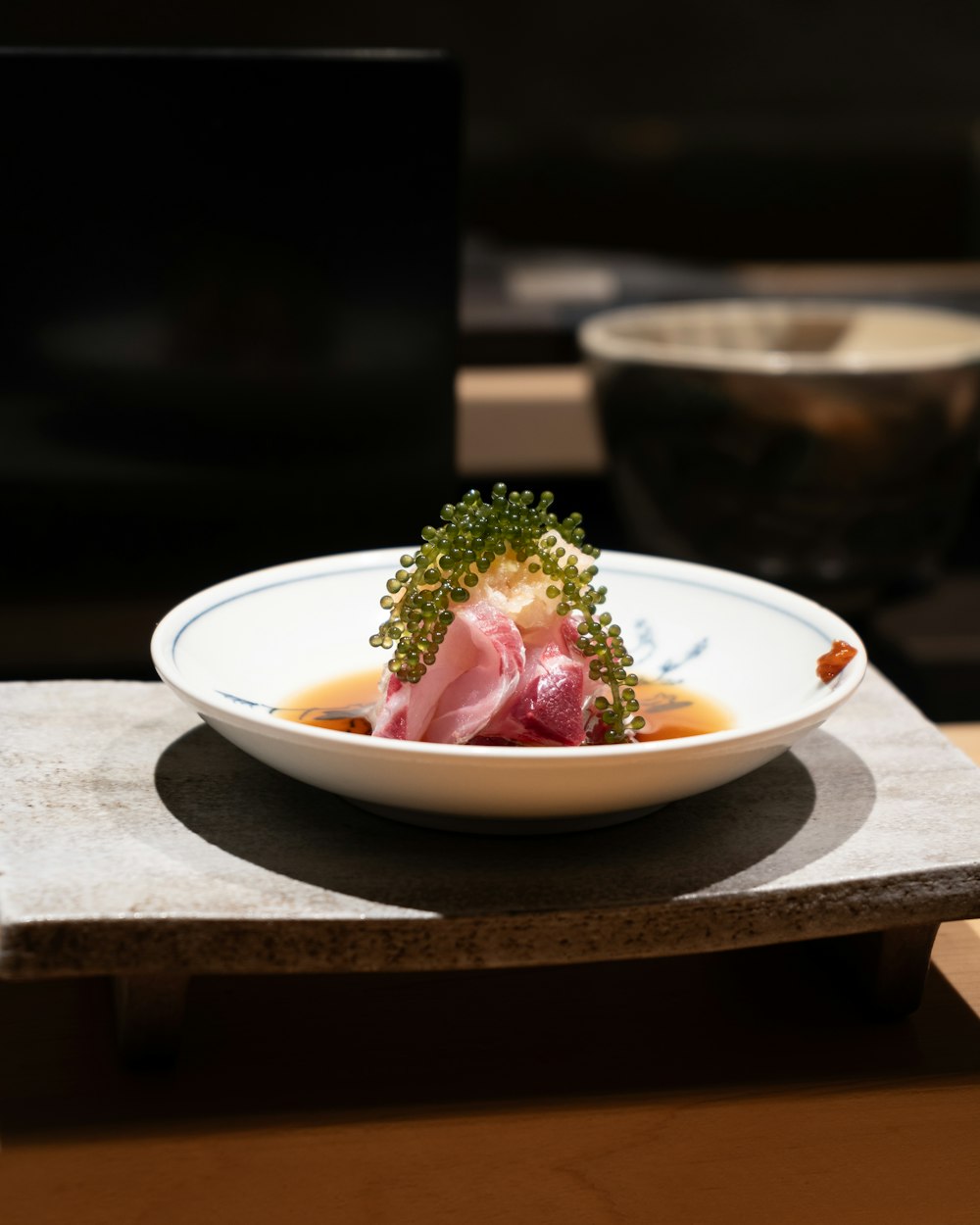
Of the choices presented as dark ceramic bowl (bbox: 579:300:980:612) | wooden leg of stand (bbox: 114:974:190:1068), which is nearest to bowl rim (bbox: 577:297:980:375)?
dark ceramic bowl (bbox: 579:300:980:612)

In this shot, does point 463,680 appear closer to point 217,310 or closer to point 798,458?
point 217,310

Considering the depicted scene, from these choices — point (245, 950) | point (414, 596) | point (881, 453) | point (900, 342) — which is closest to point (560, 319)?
point (900, 342)

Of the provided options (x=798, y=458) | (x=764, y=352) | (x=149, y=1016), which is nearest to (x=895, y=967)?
(x=149, y=1016)

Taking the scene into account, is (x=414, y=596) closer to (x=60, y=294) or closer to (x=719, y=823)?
(x=719, y=823)

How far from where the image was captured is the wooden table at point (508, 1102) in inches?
25.9

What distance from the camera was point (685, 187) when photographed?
4820 millimetres

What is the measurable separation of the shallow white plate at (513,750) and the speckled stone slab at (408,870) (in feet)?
0.10

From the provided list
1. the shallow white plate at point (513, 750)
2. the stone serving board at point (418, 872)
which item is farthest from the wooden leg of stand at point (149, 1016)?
the shallow white plate at point (513, 750)

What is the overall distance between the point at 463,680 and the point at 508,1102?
0.22 meters

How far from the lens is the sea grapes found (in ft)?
2.48

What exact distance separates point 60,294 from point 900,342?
40.0 inches

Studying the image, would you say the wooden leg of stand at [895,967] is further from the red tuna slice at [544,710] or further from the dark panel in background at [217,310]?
the dark panel in background at [217,310]

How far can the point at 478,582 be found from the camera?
78cm

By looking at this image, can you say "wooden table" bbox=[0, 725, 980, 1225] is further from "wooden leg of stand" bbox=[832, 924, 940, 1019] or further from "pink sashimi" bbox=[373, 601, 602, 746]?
"pink sashimi" bbox=[373, 601, 602, 746]
